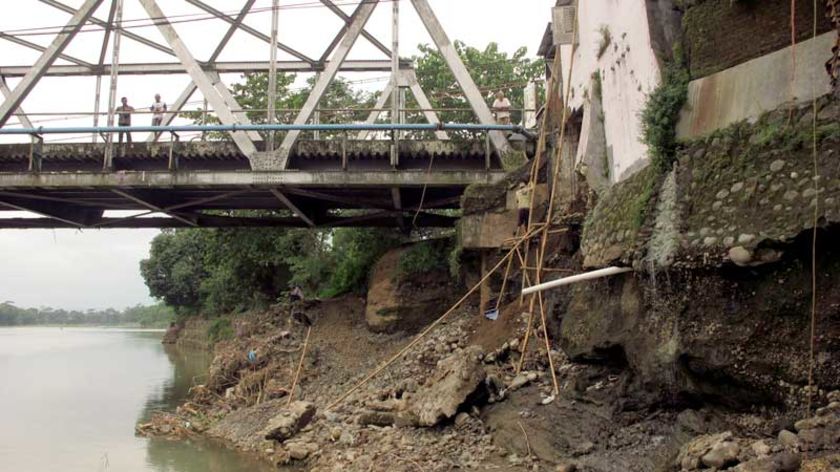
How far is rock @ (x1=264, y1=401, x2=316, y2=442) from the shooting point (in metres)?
12.0

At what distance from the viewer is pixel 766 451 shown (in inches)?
205

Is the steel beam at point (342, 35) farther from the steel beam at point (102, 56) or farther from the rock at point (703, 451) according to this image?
the rock at point (703, 451)

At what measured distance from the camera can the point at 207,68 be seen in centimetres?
1842

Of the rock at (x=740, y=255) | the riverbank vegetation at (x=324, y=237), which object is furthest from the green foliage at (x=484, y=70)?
the rock at (x=740, y=255)

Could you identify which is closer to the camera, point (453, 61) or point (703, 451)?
point (703, 451)

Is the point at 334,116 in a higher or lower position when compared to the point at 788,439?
higher

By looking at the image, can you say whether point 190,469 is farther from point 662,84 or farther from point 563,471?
point 662,84

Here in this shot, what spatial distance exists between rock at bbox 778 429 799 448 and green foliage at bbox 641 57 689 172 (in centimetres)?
285

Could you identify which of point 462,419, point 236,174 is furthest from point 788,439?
point 236,174

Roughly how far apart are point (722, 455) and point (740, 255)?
5.32 ft

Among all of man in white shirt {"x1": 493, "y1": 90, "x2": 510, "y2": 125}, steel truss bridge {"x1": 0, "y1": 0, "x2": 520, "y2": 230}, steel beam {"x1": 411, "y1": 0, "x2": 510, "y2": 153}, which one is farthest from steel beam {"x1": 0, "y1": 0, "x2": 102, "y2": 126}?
man in white shirt {"x1": 493, "y1": 90, "x2": 510, "y2": 125}

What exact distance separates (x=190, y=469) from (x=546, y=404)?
22.8 feet

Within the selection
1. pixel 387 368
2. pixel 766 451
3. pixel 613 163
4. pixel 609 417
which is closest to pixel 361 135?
pixel 387 368

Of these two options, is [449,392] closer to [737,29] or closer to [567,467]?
[567,467]
